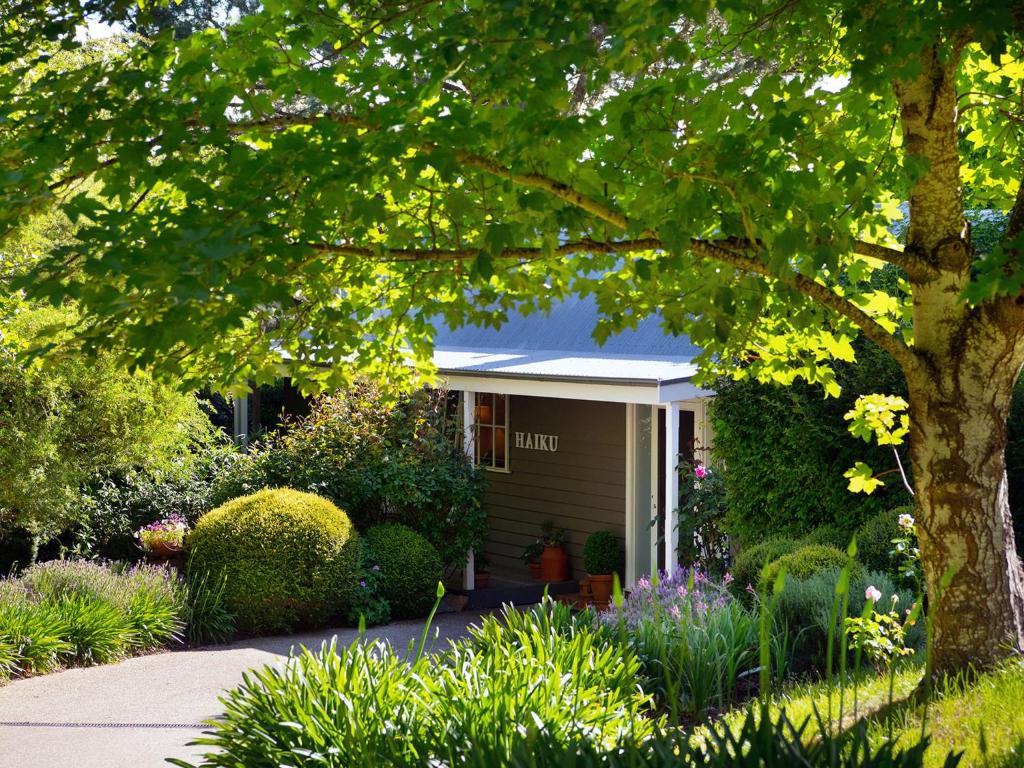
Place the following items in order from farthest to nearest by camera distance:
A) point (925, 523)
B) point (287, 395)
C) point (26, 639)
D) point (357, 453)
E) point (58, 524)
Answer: point (287, 395) → point (357, 453) → point (58, 524) → point (26, 639) → point (925, 523)

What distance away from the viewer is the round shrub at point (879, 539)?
27.2ft

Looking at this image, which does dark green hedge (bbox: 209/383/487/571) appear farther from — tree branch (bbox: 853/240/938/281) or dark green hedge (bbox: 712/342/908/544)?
tree branch (bbox: 853/240/938/281)

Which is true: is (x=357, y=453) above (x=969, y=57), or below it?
below

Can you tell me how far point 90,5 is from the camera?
12.4ft

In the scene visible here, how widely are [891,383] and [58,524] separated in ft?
29.1

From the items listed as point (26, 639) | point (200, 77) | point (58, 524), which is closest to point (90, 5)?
point (200, 77)

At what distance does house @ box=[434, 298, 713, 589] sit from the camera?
1199 centimetres

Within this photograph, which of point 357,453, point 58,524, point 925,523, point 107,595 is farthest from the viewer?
point 357,453

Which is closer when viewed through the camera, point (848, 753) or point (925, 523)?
point (848, 753)

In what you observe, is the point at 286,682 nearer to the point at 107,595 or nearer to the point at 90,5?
the point at 90,5

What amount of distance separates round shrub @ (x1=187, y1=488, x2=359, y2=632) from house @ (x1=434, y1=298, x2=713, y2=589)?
9.22 feet

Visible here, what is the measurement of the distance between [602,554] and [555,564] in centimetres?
119

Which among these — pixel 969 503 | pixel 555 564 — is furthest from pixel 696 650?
pixel 555 564

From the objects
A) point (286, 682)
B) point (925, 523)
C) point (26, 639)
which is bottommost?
point (26, 639)
